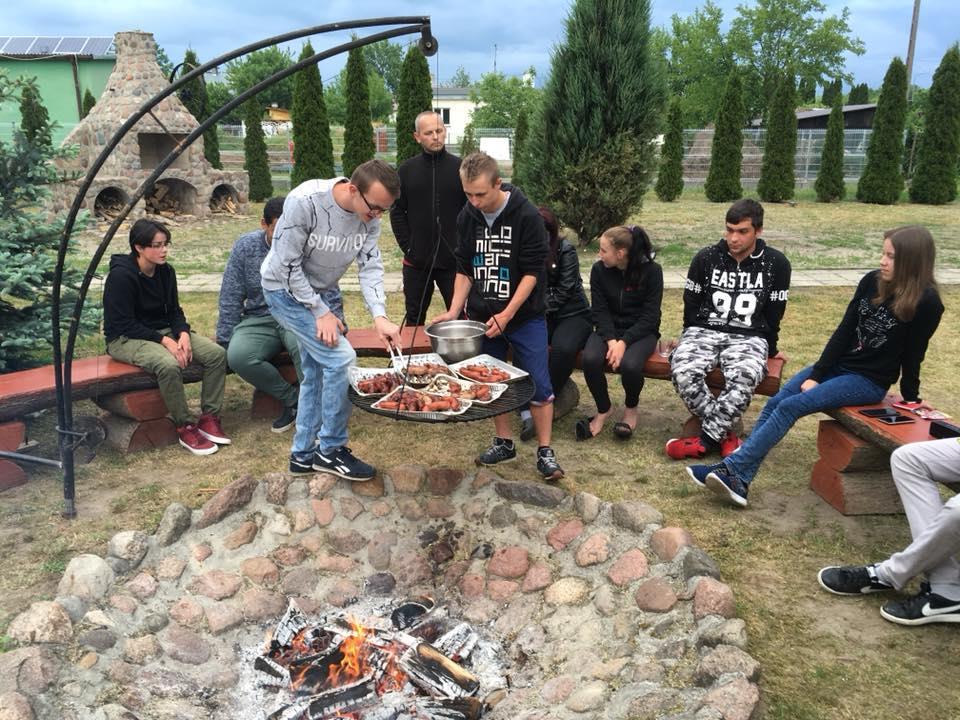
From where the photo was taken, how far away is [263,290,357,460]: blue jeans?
12.2ft

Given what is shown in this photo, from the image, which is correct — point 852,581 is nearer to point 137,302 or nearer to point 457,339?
point 457,339

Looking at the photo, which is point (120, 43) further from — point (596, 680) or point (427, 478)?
point (596, 680)

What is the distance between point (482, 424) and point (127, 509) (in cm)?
223

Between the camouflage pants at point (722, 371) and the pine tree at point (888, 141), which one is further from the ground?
the pine tree at point (888, 141)

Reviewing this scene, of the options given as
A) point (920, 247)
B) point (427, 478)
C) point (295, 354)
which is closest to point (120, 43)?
point (295, 354)

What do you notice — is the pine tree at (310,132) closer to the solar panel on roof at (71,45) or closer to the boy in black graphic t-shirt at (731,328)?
the boy in black graphic t-shirt at (731,328)

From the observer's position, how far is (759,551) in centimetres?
356

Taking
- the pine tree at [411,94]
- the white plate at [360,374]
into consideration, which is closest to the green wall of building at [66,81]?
the pine tree at [411,94]

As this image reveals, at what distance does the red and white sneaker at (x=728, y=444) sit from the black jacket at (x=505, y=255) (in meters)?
1.38

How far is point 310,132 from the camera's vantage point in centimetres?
1833

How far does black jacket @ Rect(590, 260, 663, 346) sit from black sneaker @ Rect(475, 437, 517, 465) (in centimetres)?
101

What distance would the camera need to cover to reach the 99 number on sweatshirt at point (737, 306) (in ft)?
14.9

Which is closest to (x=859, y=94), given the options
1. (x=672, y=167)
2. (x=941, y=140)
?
(x=941, y=140)

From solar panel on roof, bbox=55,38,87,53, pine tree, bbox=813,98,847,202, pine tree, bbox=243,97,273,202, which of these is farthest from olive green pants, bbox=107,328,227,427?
solar panel on roof, bbox=55,38,87,53
